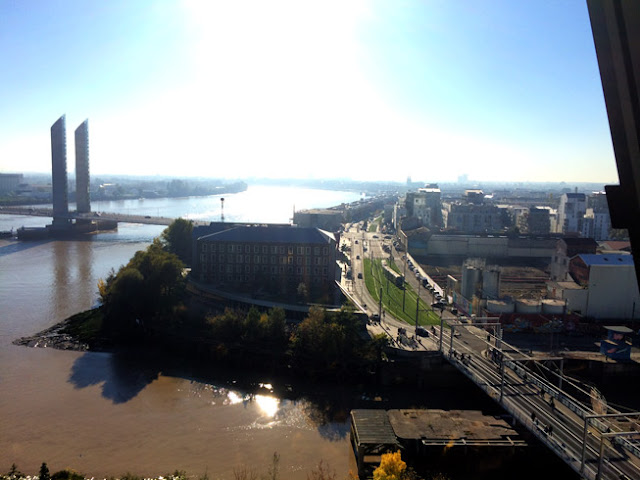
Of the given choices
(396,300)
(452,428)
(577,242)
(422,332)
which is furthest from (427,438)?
(577,242)

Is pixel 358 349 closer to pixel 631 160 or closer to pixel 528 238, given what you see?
pixel 631 160

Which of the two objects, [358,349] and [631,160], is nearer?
[631,160]

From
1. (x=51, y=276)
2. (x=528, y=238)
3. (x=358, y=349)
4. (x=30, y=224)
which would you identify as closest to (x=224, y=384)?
(x=358, y=349)

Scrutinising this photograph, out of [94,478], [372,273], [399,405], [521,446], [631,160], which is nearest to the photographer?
[631,160]

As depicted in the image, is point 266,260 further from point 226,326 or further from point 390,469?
point 390,469

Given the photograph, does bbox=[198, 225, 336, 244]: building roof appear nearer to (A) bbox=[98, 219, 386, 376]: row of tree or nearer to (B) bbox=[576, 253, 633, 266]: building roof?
(A) bbox=[98, 219, 386, 376]: row of tree

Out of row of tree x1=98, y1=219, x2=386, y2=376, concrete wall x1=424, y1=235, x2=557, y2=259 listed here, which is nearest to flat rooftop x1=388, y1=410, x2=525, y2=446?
row of tree x1=98, y1=219, x2=386, y2=376
